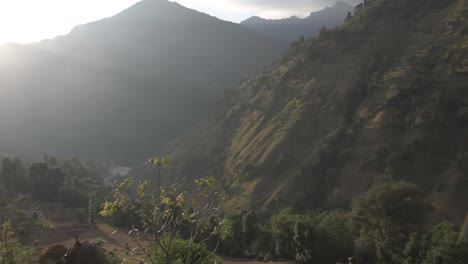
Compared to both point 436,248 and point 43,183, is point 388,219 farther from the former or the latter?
point 43,183

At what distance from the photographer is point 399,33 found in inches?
3585

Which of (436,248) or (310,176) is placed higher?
(436,248)

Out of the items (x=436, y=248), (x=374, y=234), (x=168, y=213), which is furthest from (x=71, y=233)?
(x=168, y=213)

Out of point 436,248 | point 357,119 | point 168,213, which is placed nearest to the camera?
point 168,213

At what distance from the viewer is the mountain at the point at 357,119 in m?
59.5

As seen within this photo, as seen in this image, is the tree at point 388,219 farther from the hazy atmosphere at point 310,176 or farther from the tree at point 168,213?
the tree at point 168,213

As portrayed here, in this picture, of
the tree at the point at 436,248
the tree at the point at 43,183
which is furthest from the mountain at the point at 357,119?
the tree at the point at 436,248

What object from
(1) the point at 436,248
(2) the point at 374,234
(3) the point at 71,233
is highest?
(1) the point at 436,248

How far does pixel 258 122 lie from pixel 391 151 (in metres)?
36.5

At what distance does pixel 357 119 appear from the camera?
237ft

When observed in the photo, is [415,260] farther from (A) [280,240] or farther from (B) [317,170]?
(B) [317,170]

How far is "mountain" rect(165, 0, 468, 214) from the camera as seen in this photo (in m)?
59.5

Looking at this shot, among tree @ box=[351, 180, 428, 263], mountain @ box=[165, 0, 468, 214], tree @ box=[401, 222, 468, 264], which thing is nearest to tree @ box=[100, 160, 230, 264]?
tree @ box=[401, 222, 468, 264]

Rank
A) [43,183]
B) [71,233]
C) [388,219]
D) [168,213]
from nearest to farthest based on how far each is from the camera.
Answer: [168,213] < [388,219] < [71,233] < [43,183]
